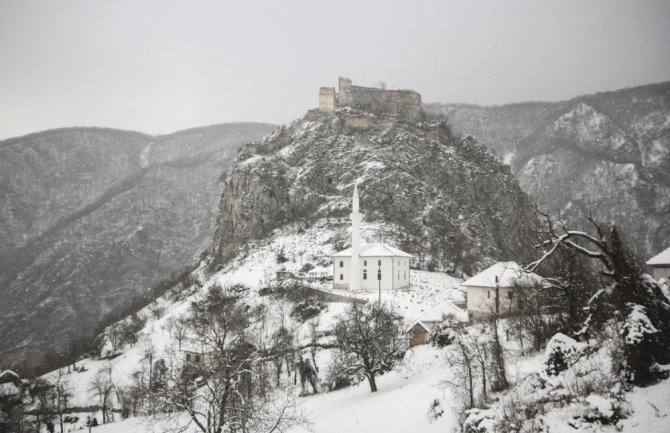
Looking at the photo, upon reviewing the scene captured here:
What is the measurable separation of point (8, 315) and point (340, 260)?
114 m

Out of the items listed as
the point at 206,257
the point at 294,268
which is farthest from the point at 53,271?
the point at 294,268

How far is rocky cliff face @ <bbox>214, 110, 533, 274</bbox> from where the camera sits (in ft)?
267

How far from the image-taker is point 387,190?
3374 inches

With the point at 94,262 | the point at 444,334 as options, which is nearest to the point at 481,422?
the point at 444,334

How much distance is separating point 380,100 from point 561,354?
9992cm

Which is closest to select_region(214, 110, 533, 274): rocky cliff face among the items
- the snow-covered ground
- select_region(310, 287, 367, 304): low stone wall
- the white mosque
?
the snow-covered ground

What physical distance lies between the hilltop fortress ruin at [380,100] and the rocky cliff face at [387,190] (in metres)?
7.20

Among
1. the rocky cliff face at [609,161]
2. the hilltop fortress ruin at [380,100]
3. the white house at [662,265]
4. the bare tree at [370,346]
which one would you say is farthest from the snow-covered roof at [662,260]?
the rocky cliff face at [609,161]

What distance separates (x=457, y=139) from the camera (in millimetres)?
105500

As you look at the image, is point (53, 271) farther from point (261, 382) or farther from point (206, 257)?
point (261, 382)

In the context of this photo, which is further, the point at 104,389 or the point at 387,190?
the point at 387,190

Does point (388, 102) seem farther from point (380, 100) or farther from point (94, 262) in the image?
point (94, 262)

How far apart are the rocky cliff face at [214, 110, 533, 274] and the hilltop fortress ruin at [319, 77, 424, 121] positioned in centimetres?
720

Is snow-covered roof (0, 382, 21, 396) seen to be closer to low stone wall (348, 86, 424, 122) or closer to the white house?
the white house
